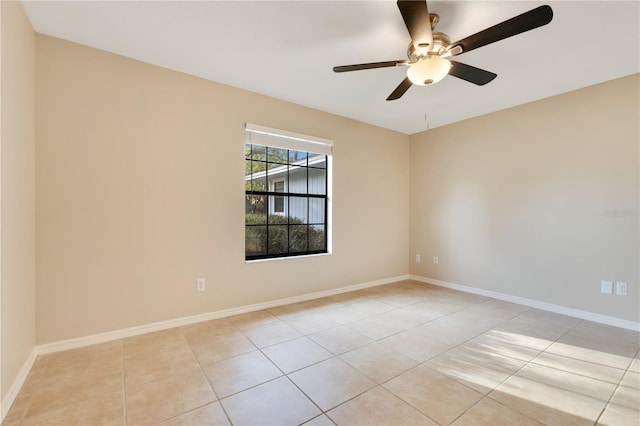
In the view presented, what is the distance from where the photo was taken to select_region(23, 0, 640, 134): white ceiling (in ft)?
6.25

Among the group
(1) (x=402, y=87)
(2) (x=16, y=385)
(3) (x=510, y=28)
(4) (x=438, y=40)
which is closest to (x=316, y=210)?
(1) (x=402, y=87)

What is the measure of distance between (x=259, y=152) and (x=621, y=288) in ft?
13.5

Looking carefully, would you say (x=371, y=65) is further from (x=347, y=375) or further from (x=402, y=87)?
(x=347, y=375)

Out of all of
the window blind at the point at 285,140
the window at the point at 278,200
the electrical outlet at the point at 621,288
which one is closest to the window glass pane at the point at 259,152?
the window blind at the point at 285,140

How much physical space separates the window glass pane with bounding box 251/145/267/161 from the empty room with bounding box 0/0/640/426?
29 millimetres

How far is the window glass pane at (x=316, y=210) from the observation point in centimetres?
386

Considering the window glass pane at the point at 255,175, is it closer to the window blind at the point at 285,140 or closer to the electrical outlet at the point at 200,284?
the window blind at the point at 285,140

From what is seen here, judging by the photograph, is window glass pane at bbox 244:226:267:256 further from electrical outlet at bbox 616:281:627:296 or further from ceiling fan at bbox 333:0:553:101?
electrical outlet at bbox 616:281:627:296

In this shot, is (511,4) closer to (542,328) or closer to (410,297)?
(542,328)

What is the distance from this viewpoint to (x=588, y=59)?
249 centimetres

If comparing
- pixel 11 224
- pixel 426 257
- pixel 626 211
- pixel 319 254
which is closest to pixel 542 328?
pixel 626 211

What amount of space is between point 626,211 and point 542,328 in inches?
57.6

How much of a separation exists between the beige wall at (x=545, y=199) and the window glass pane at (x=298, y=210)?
213 cm

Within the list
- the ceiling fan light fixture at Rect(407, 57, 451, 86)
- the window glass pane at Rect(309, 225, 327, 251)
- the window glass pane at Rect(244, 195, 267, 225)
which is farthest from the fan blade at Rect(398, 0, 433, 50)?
the window glass pane at Rect(309, 225, 327, 251)
